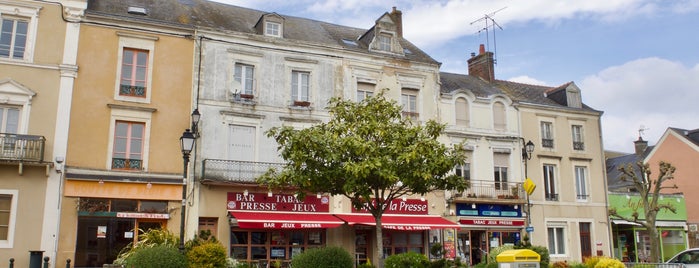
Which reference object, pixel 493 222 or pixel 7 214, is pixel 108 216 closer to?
pixel 7 214

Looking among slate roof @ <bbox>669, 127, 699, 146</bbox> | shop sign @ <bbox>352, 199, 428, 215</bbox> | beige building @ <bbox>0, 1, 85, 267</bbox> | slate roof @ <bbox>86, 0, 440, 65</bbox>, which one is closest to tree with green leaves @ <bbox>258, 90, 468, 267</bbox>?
shop sign @ <bbox>352, 199, 428, 215</bbox>

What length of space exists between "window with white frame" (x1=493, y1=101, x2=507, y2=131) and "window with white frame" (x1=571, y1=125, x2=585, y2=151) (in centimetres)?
371

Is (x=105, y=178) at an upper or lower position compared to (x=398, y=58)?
lower

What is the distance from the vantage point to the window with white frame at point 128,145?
1988 centimetres

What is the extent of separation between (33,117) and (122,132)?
8.59 ft

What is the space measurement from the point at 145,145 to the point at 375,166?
9.18 m

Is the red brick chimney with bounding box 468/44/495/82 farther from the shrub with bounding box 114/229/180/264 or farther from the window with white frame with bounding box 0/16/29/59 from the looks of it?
the window with white frame with bounding box 0/16/29/59

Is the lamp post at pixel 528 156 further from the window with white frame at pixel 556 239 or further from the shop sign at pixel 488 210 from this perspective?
the window with white frame at pixel 556 239

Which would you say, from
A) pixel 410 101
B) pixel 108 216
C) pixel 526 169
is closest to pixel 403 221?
pixel 410 101

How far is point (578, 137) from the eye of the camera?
27844mm

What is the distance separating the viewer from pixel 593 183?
90.1ft

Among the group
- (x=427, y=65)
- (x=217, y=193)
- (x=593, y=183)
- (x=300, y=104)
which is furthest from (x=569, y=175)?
(x=217, y=193)

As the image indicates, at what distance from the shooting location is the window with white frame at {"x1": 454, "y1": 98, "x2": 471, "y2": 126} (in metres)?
25.4

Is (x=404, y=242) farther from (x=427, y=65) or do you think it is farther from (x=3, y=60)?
(x=3, y=60)
